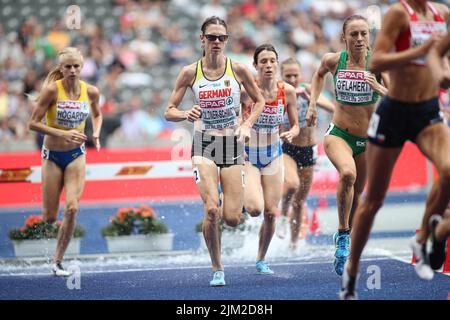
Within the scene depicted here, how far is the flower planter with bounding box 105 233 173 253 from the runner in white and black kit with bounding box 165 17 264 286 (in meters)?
3.01

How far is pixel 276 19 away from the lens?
76.3 ft

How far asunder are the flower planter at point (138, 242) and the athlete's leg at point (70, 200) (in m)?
1.83

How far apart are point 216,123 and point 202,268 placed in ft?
7.39

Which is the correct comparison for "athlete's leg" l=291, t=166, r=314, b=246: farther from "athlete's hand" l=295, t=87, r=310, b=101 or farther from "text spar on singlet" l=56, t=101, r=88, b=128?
"text spar on singlet" l=56, t=101, r=88, b=128

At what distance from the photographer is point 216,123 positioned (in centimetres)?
978

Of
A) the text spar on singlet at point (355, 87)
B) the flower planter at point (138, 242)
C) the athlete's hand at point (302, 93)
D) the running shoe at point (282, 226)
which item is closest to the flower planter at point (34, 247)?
the flower planter at point (138, 242)

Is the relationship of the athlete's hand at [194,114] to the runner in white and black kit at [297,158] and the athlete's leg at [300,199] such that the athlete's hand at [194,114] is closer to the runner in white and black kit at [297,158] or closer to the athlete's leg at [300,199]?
the runner in white and black kit at [297,158]

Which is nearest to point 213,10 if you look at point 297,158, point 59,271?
point 297,158

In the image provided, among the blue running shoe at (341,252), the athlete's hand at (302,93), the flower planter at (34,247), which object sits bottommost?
the flower planter at (34,247)

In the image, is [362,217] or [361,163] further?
[361,163]

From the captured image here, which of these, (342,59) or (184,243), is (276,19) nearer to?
(184,243)

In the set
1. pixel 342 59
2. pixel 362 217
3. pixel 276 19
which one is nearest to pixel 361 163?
pixel 342 59

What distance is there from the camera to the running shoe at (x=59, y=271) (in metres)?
10.7
